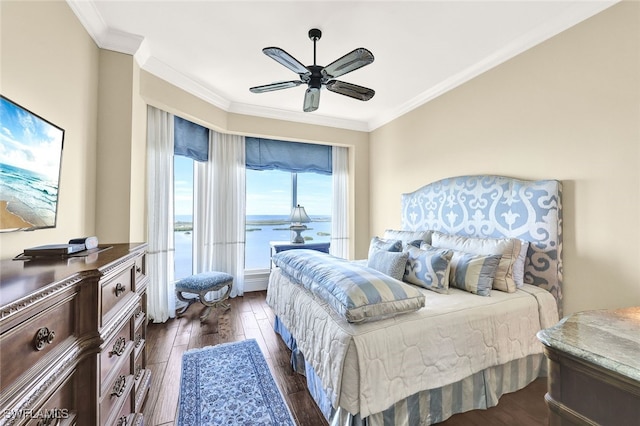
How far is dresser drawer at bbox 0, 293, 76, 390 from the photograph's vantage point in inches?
25.4

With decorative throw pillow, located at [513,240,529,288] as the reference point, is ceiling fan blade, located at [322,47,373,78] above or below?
above

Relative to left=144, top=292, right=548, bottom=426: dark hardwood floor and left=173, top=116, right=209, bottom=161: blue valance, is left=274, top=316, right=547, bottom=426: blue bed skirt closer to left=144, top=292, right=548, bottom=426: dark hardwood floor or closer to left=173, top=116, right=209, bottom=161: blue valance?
left=144, top=292, right=548, bottom=426: dark hardwood floor

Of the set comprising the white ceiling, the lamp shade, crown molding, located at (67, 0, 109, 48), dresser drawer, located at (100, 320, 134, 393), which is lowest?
dresser drawer, located at (100, 320, 134, 393)

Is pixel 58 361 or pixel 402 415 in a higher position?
pixel 58 361

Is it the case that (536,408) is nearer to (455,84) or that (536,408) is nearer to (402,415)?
(402,415)

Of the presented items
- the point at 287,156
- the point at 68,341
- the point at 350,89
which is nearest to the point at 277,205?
the point at 287,156

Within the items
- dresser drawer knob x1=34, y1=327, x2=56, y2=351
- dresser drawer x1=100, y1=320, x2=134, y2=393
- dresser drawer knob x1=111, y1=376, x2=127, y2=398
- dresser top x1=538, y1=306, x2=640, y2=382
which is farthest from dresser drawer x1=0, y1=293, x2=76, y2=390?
dresser top x1=538, y1=306, x2=640, y2=382

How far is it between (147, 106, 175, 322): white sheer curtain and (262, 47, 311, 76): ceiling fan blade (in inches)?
76.2

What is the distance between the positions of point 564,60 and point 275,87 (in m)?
2.35

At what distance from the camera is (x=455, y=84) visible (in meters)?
2.97

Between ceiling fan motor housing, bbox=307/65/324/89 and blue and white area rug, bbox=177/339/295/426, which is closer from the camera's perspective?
blue and white area rug, bbox=177/339/295/426

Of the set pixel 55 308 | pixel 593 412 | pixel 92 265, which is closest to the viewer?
pixel 593 412

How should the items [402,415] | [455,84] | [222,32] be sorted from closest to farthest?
[402,415] → [222,32] → [455,84]

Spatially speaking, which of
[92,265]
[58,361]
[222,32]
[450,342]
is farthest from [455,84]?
[58,361]
